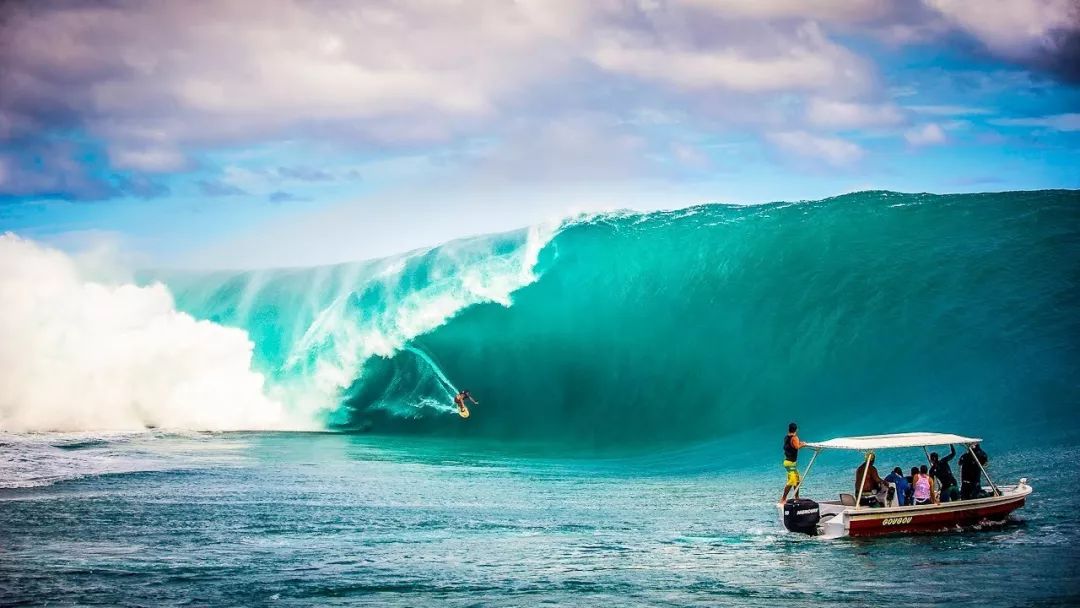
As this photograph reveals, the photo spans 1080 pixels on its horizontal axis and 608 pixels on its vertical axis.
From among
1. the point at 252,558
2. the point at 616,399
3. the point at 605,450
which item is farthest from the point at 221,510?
the point at 616,399

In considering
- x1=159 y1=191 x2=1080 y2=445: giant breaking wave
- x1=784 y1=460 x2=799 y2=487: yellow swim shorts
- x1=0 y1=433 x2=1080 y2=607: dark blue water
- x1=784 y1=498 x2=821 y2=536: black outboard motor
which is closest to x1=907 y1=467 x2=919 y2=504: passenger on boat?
x1=0 y1=433 x2=1080 y2=607: dark blue water

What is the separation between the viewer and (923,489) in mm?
14328

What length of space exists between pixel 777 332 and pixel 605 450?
5884mm

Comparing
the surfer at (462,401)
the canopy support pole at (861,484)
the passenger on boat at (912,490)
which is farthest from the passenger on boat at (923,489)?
the surfer at (462,401)

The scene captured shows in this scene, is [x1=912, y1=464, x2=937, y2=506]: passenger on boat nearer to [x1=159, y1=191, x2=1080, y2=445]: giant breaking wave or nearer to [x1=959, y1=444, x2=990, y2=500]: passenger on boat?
[x1=959, y1=444, x2=990, y2=500]: passenger on boat

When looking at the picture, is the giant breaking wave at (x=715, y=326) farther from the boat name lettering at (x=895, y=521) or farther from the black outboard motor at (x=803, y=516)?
the black outboard motor at (x=803, y=516)

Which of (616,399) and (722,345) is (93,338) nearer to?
(616,399)

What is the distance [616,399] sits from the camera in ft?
94.3

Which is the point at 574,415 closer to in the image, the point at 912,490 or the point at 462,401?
the point at 462,401

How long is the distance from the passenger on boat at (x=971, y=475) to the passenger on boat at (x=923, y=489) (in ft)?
1.77

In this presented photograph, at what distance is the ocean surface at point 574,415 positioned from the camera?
11.9 m

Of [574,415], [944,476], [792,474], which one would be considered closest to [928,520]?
[944,476]

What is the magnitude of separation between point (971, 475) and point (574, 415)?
1515 centimetres

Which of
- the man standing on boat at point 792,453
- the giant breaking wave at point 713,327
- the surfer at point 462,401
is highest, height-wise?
the giant breaking wave at point 713,327
